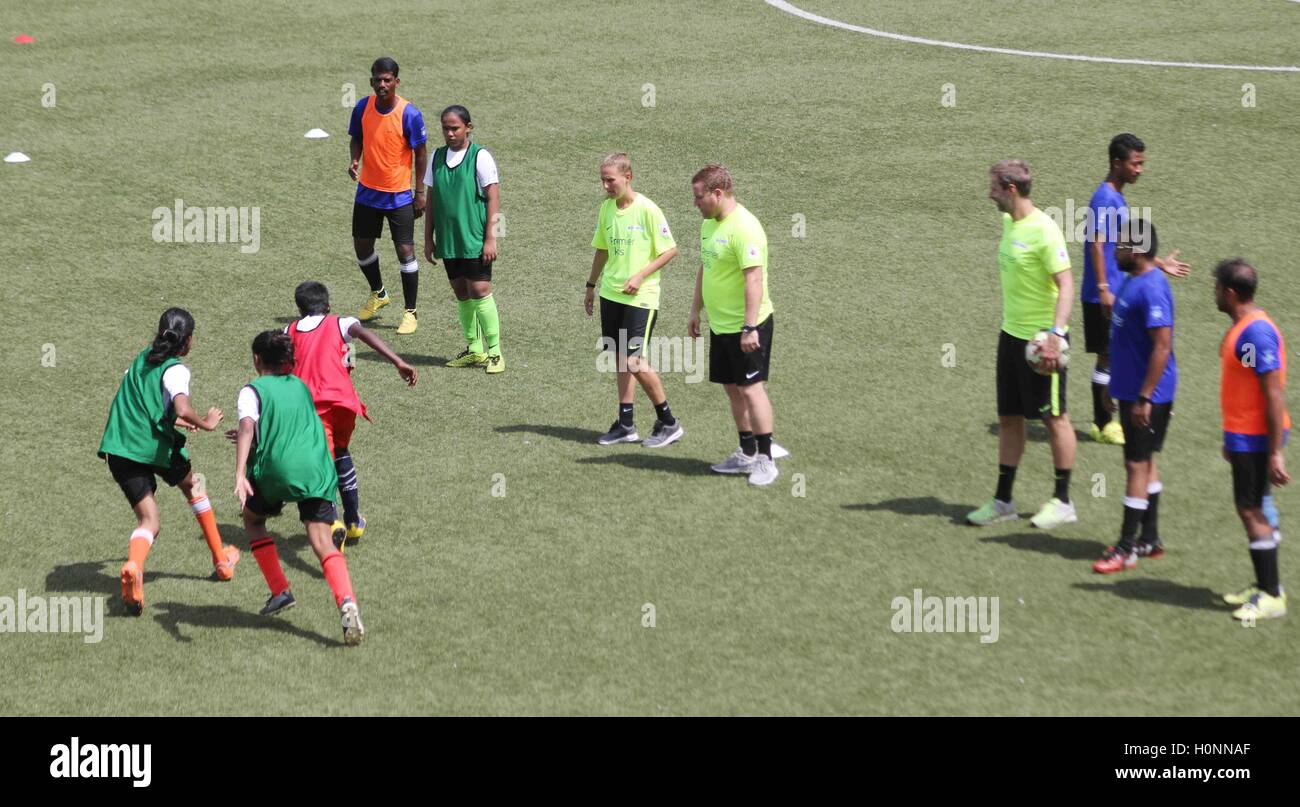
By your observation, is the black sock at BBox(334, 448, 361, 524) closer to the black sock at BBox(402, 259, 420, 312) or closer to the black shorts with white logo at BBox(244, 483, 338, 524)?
the black shorts with white logo at BBox(244, 483, 338, 524)

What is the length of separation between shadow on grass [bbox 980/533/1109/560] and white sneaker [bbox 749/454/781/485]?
1606mm

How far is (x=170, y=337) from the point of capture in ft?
28.6

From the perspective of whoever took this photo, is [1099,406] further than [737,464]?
Yes

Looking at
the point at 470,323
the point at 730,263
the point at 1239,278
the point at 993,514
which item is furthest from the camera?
the point at 470,323

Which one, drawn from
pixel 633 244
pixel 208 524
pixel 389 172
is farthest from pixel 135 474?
pixel 389 172

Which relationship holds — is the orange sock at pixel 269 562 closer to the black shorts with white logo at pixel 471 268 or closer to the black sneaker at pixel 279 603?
the black sneaker at pixel 279 603

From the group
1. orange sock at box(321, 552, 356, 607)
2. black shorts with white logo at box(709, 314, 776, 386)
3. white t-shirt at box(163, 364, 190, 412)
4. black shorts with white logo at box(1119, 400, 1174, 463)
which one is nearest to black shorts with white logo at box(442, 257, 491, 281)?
black shorts with white logo at box(709, 314, 776, 386)

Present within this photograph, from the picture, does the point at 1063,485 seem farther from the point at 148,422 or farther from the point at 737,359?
the point at 148,422

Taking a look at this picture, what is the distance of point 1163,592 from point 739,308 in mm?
3387

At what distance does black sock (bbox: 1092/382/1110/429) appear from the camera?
36.7 ft

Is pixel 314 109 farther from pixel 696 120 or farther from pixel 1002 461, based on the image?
pixel 1002 461

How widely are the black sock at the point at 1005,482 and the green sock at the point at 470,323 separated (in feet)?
16.1

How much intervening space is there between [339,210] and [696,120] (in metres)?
4.79

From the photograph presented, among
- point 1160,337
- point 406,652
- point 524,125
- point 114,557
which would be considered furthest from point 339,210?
point 1160,337
